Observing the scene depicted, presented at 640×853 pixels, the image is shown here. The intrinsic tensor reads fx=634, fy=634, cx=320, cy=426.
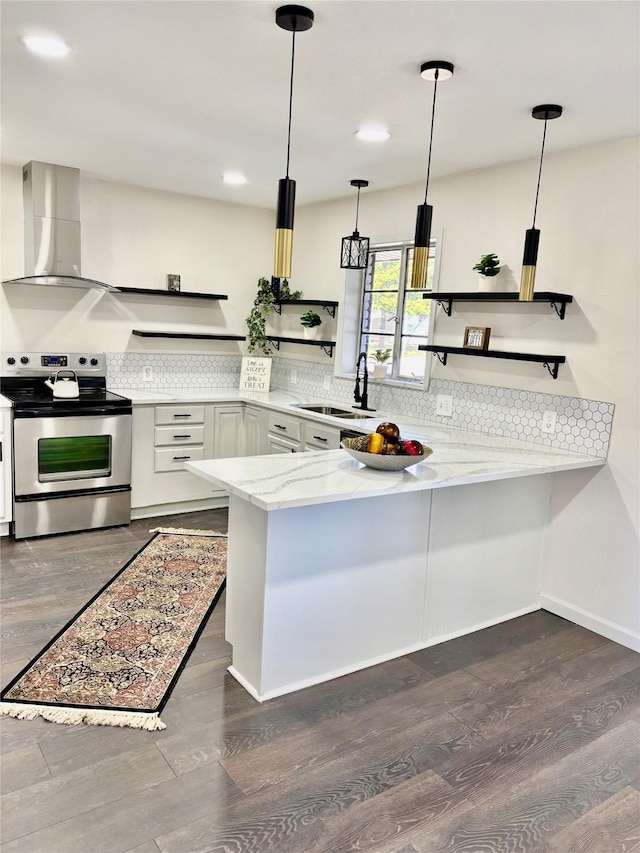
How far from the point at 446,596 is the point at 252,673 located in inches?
40.9

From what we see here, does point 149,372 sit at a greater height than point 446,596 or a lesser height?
greater

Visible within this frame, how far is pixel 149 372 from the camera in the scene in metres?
5.27

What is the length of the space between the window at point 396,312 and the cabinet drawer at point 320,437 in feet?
2.46

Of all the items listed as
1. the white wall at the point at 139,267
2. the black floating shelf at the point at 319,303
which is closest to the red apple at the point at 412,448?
the black floating shelf at the point at 319,303

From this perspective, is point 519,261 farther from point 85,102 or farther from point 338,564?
point 85,102

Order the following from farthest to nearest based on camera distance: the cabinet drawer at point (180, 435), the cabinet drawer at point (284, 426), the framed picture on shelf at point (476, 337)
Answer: the cabinet drawer at point (180, 435) → the cabinet drawer at point (284, 426) → the framed picture on shelf at point (476, 337)

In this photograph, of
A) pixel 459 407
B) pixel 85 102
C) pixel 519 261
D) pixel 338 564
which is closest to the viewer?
pixel 338 564

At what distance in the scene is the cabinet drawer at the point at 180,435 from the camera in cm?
473

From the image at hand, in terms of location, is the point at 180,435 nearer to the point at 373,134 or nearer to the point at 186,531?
the point at 186,531

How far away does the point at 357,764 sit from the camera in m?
2.19

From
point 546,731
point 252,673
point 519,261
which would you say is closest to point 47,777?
point 252,673

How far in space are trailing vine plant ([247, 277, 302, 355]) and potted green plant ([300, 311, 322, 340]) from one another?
0.38 meters

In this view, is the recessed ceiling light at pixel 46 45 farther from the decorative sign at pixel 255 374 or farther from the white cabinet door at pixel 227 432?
the decorative sign at pixel 255 374

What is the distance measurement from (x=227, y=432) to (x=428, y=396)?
5.68ft
